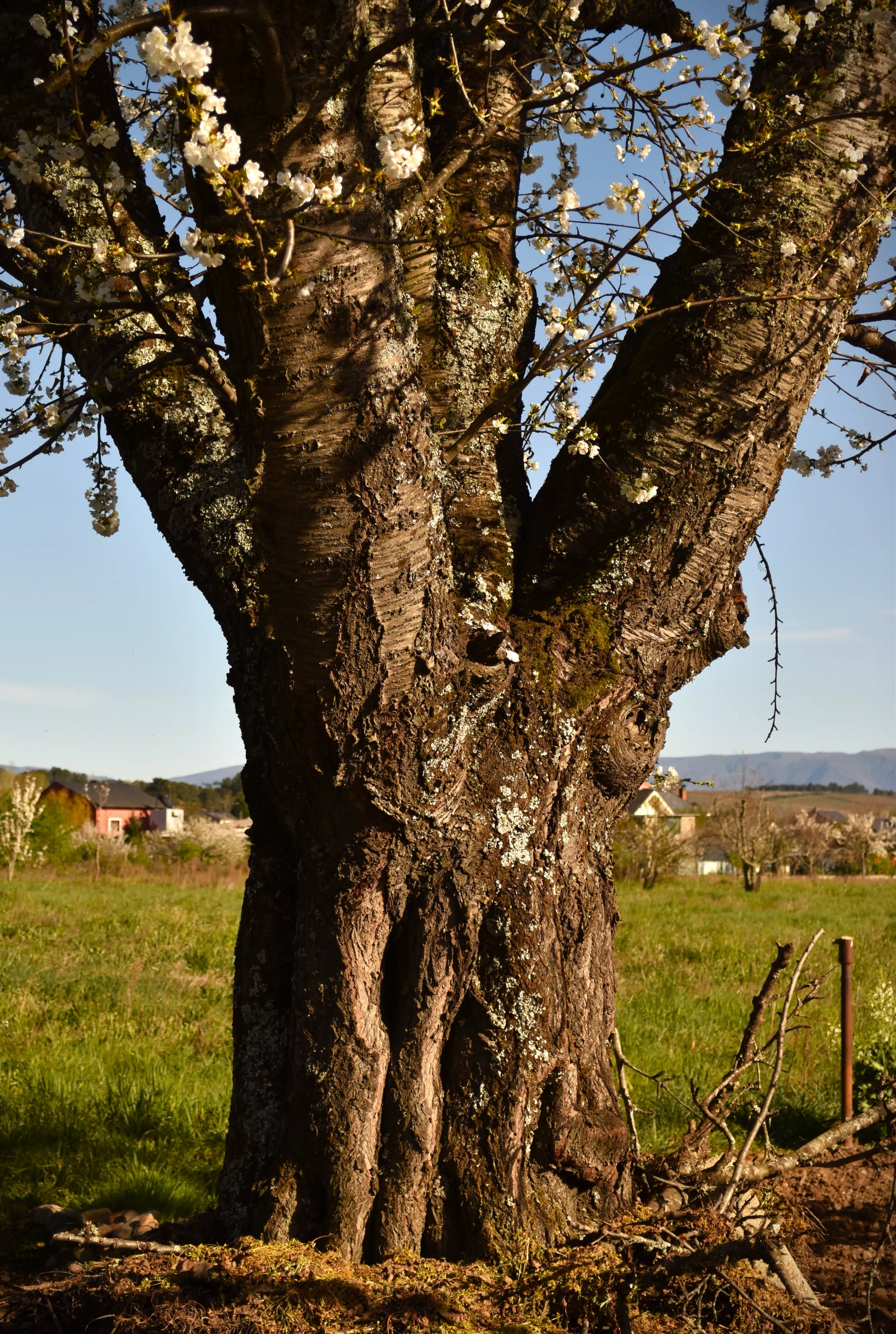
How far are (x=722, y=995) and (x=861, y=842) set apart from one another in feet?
104

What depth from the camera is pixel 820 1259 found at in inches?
119

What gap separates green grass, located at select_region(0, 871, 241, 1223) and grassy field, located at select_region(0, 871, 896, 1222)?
0.04 feet

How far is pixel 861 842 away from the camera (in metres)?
35.7

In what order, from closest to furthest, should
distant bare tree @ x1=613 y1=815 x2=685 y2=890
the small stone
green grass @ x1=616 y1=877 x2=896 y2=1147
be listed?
the small stone < green grass @ x1=616 y1=877 x2=896 y2=1147 < distant bare tree @ x1=613 y1=815 x2=685 y2=890

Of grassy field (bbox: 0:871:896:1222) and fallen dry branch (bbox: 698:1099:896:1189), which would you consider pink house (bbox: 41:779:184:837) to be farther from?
fallen dry branch (bbox: 698:1099:896:1189)

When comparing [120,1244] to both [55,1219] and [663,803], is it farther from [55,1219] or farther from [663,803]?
[663,803]

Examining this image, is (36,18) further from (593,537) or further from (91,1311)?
(91,1311)

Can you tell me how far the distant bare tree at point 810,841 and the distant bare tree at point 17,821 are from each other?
25817 mm

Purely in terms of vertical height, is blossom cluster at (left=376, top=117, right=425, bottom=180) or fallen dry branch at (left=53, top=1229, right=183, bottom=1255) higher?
blossom cluster at (left=376, top=117, right=425, bottom=180)

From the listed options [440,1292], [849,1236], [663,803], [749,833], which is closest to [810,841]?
[663,803]

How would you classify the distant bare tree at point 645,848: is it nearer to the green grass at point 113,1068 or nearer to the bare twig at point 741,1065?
the green grass at point 113,1068

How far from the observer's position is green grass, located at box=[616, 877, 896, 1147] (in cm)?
496

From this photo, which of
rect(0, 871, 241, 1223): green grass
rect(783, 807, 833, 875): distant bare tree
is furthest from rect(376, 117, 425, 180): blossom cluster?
rect(783, 807, 833, 875): distant bare tree

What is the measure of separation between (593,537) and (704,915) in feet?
42.7
